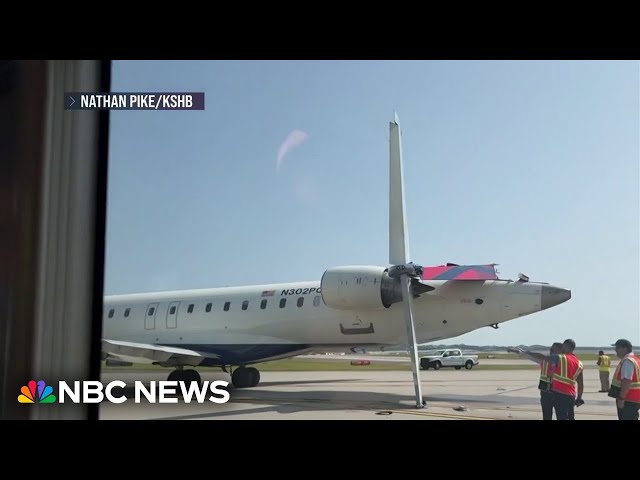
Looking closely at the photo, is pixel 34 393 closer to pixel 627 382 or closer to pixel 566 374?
pixel 566 374

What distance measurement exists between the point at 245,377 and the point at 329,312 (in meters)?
3.09

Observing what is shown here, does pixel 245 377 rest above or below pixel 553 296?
below

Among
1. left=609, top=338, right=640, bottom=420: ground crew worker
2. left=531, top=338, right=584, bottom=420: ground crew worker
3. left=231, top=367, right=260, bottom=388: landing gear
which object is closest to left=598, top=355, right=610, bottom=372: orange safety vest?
left=531, top=338, right=584, bottom=420: ground crew worker

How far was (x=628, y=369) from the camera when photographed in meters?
5.88

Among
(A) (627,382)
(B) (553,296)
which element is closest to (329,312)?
(B) (553,296)

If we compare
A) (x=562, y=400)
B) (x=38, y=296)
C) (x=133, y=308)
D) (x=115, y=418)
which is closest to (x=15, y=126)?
(x=38, y=296)

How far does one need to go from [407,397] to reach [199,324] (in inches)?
212

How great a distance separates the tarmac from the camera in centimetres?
528

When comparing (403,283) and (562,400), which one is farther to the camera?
(403,283)

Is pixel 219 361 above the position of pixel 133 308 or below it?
below

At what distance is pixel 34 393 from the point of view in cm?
466

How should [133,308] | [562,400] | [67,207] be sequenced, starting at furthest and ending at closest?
[133,308] < [562,400] < [67,207]

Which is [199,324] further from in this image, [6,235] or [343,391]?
[6,235]

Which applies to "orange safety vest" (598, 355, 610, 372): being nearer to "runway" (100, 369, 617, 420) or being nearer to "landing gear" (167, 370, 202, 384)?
"runway" (100, 369, 617, 420)
